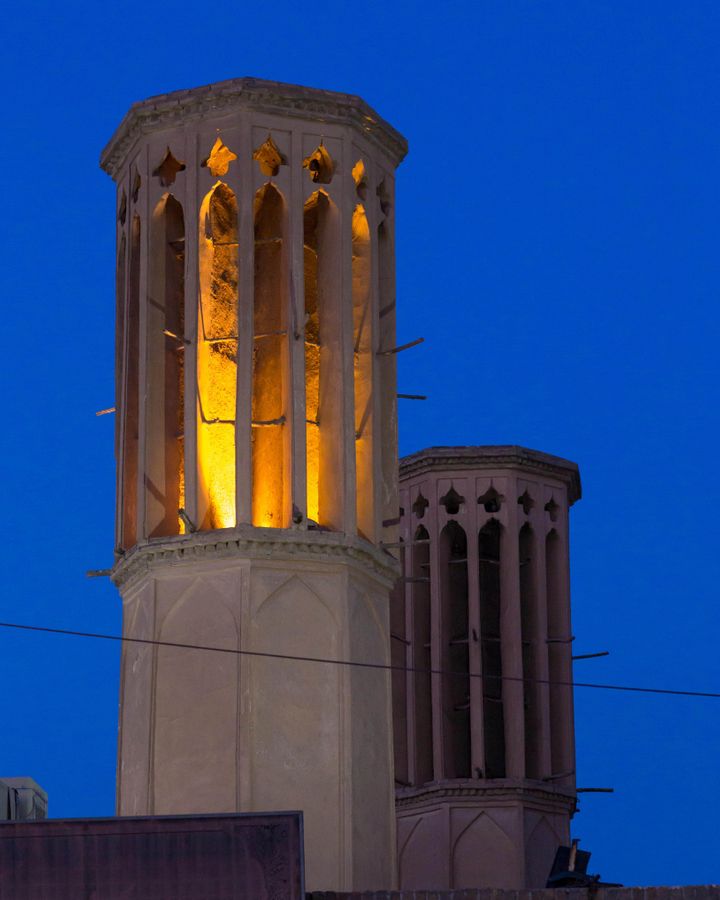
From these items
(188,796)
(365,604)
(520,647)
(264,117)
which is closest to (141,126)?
(264,117)

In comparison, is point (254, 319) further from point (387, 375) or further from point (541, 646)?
point (541, 646)

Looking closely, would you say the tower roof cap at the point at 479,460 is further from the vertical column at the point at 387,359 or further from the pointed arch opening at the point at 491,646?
the vertical column at the point at 387,359

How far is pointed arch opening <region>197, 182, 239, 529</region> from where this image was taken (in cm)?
2256

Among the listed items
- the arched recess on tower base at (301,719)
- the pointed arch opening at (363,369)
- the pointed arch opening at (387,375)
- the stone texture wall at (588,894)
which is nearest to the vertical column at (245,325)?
the arched recess on tower base at (301,719)

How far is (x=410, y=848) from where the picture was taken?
35.3 m

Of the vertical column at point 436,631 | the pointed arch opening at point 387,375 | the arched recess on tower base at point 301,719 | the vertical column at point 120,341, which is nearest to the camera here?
the arched recess on tower base at point 301,719

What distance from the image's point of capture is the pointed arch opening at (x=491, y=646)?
117 ft

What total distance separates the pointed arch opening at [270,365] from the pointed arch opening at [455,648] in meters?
12.6

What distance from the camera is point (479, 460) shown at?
3562cm

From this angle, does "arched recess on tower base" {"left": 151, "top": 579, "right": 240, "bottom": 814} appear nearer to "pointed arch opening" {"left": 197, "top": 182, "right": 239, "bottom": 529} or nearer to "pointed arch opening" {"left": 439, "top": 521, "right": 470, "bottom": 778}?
"pointed arch opening" {"left": 197, "top": 182, "right": 239, "bottom": 529}

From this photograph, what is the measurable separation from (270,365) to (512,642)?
502 inches

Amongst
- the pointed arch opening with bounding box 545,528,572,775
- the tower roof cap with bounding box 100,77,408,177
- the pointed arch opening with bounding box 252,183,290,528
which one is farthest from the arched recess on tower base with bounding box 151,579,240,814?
the pointed arch opening with bounding box 545,528,572,775

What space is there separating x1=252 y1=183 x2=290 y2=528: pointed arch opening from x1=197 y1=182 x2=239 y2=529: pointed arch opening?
27 cm

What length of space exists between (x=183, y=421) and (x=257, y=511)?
1.23 m
